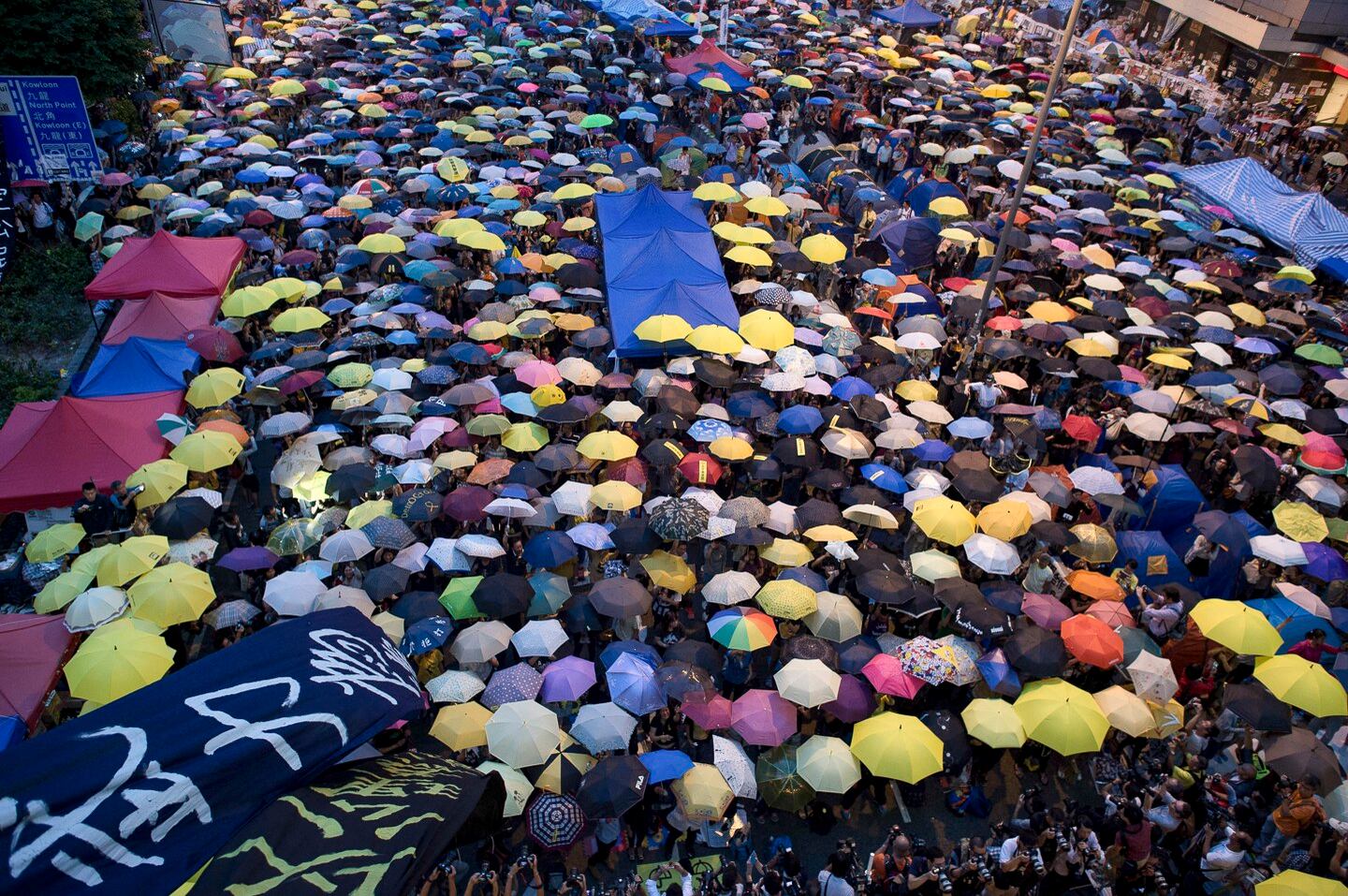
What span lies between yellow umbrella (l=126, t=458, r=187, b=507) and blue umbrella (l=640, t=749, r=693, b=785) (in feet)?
23.0

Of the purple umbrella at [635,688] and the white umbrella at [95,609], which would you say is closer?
the purple umbrella at [635,688]

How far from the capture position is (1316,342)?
17.0 meters

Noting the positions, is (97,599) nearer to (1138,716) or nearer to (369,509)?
(369,509)

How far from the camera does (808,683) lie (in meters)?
9.26

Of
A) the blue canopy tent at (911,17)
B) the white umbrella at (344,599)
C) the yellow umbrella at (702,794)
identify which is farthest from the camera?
the blue canopy tent at (911,17)

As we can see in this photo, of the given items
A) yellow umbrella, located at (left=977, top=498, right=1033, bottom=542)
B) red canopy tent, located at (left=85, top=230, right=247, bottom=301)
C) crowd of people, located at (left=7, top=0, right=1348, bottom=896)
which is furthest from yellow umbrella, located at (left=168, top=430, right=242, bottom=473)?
yellow umbrella, located at (left=977, top=498, right=1033, bottom=542)

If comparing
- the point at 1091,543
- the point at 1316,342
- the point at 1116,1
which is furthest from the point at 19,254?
the point at 1116,1

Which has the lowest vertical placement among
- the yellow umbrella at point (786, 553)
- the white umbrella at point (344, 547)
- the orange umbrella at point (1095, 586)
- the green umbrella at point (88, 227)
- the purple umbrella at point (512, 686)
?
the green umbrella at point (88, 227)

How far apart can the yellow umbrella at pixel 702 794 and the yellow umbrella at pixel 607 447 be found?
479 centimetres

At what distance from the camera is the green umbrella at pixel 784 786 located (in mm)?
8664

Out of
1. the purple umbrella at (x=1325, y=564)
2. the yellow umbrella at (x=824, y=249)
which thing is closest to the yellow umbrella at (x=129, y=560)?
the yellow umbrella at (x=824, y=249)

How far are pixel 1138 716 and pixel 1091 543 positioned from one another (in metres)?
2.71

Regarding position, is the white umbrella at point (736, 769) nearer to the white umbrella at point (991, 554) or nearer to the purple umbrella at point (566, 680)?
the purple umbrella at point (566, 680)

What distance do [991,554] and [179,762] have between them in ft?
Answer: 30.2
